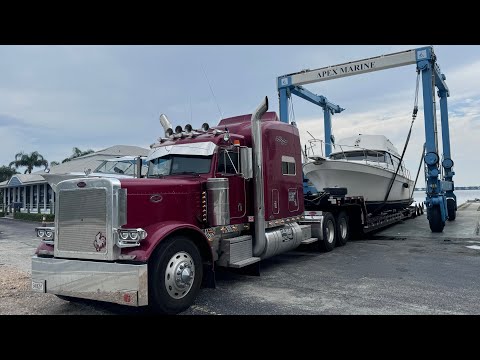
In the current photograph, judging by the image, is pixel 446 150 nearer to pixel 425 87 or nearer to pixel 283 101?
pixel 425 87

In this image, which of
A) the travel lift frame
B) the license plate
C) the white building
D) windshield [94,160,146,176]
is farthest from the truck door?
the white building

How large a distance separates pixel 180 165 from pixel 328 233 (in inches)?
210

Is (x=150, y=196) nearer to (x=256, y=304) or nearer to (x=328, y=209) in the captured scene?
(x=256, y=304)

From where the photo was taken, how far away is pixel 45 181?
90.3ft

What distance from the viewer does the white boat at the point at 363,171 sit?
12.9 m

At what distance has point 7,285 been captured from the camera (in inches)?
257

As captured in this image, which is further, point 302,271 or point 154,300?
point 302,271

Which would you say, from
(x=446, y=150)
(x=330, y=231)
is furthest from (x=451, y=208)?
(x=330, y=231)

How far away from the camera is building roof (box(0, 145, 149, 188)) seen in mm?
28172

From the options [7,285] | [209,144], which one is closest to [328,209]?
[209,144]

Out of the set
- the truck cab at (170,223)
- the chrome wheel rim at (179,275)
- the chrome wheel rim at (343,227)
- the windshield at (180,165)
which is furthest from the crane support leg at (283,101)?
the chrome wheel rim at (179,275)

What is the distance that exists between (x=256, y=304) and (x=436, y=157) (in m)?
10.9

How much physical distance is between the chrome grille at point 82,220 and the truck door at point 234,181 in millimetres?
2063

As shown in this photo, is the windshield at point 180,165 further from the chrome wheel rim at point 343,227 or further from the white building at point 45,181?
the white building at point 45,181
